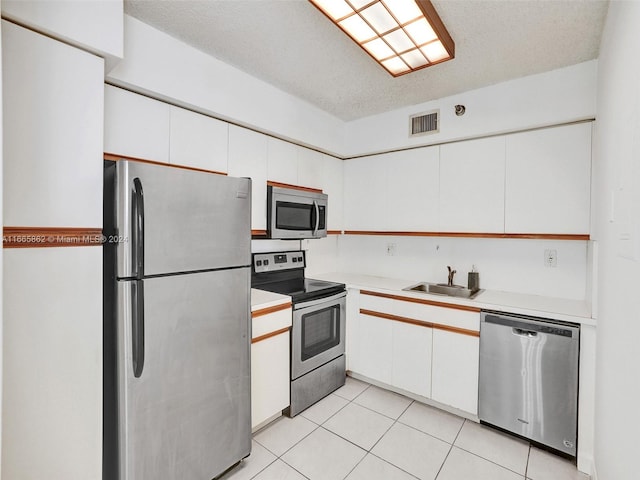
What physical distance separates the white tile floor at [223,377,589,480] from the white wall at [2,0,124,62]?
7.56 ft

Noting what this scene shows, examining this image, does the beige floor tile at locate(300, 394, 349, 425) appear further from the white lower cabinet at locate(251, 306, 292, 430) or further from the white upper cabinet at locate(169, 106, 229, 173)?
the white upper cabinet at locate(169, 106, 229, 173)

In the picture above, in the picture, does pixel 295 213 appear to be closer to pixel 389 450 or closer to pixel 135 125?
pixel 135 125

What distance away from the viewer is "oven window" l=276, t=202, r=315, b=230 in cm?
260

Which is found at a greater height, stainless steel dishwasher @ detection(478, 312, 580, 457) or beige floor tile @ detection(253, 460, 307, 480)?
stainless steel dishwasher @ detection(478, 312, 580, 457)

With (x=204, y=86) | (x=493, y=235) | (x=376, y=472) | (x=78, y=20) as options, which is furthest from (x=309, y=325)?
(x=78, y=20)

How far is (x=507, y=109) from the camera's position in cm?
242

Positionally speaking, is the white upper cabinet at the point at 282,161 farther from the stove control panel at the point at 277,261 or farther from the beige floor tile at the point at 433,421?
the beige floor tile at the point at 433,421

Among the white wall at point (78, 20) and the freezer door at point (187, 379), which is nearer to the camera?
the white wall at point (78, 20)

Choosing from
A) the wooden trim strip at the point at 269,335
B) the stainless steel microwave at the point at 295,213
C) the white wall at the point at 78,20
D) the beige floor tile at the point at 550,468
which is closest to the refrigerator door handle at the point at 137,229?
the white wall at the point at 78,20

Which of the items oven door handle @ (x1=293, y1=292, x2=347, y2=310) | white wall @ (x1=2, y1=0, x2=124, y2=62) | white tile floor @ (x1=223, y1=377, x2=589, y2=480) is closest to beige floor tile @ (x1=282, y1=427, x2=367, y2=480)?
white tile floor @ (x1=223, y1=377, x2=589, y2=480)

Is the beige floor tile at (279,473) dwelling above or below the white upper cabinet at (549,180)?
below

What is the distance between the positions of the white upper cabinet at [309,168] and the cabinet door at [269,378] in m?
1.41

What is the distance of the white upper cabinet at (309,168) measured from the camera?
294 centimetres

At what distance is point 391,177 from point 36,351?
9.13 feet
